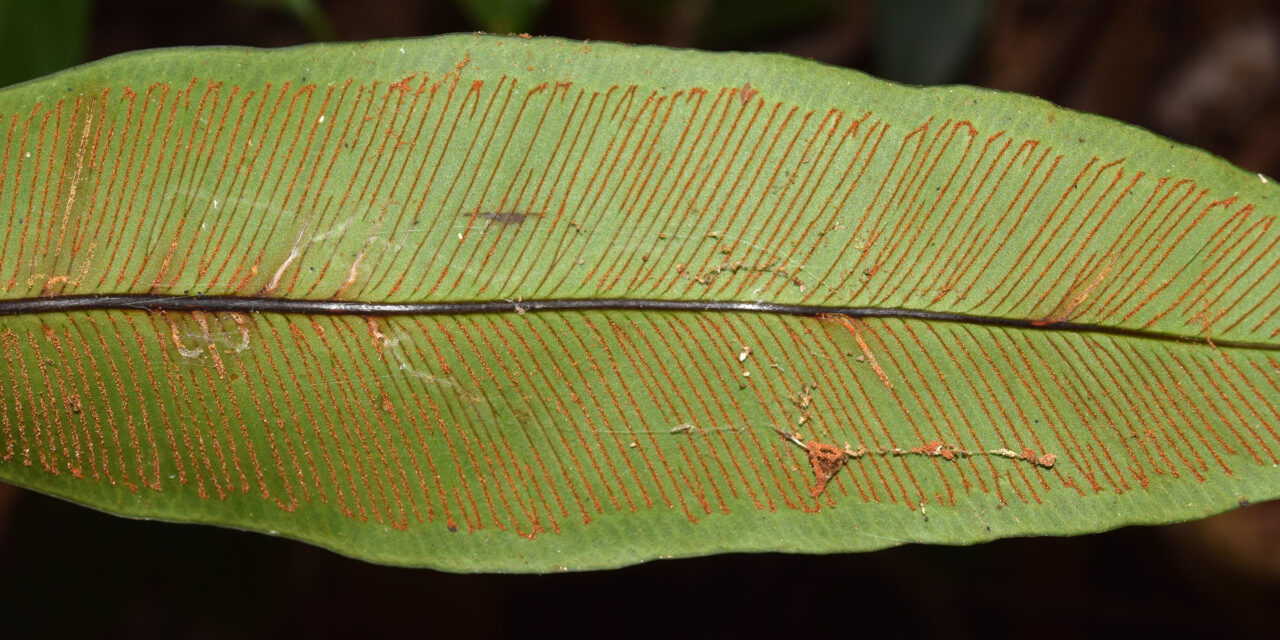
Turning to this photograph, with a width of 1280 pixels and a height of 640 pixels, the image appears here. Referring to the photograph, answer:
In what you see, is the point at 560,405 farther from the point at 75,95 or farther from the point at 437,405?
the point at 75,95

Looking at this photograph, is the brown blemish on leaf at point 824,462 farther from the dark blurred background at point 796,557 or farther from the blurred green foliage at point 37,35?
the blurred green foliage at point 37,35

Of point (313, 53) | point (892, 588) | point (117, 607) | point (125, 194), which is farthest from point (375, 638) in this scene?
point (313, 53)

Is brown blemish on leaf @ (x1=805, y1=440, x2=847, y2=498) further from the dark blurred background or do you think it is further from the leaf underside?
the dark blurred background

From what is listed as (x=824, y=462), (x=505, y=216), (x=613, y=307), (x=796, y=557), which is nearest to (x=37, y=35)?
(x=505, y=216)

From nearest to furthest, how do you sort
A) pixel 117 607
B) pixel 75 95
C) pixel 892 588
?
pixel 75 95, pixel 117 607, pixel 892 588

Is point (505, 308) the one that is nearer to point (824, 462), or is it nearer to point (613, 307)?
point (613, 307)

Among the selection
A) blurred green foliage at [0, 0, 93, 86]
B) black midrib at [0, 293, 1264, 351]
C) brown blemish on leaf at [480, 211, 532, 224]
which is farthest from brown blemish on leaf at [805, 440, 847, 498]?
blurred green foliage at [0, 0, 93, 86]

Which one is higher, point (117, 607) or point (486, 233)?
point (486, 233)
